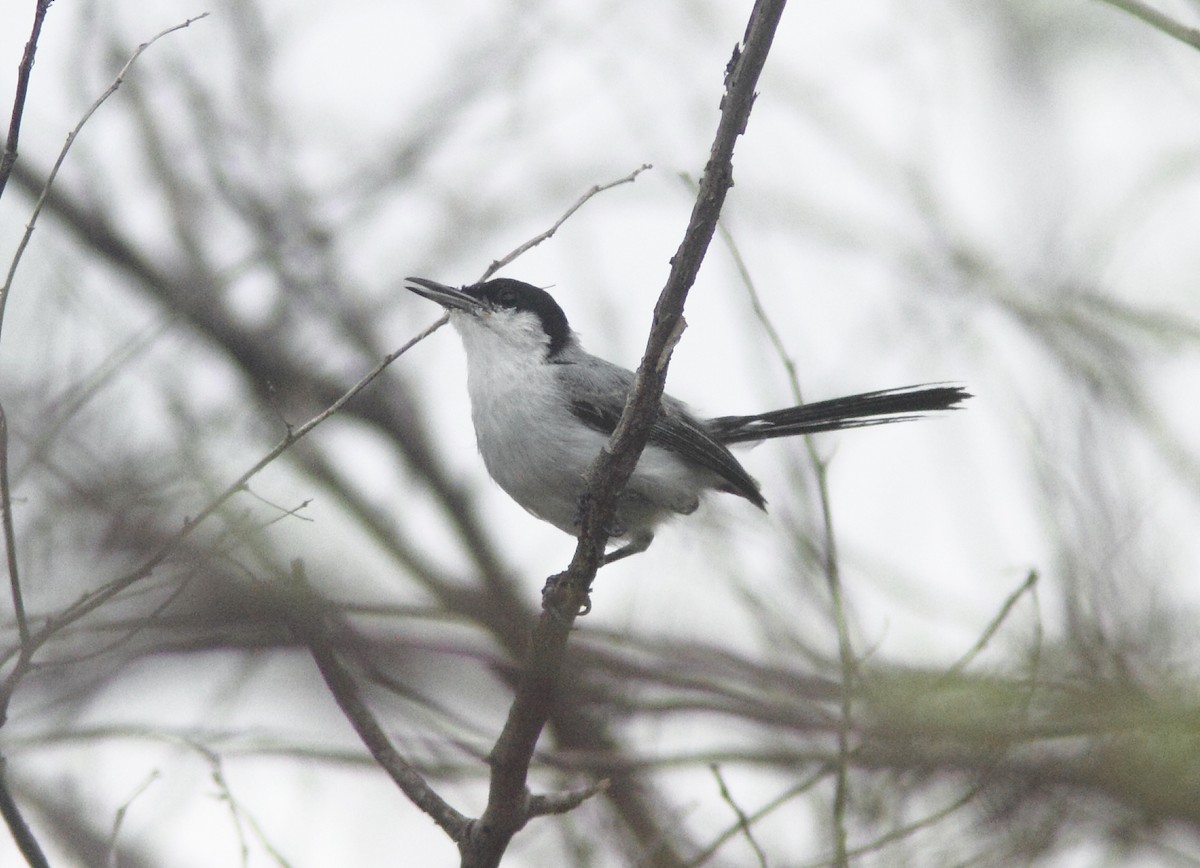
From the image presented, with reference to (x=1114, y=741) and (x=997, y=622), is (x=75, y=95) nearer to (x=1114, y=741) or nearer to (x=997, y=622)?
(x=997, y=622)

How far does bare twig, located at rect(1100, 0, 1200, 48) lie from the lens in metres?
2.33

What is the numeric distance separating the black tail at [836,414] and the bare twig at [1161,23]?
6.94 ft

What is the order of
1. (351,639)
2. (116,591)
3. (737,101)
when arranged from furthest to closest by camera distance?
→ (351,639)
(737,101)
(116,591)

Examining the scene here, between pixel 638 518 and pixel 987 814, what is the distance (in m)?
1.59

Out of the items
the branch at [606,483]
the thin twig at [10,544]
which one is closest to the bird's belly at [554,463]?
the branch at [606,483]

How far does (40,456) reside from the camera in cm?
299

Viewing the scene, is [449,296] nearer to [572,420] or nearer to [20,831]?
[572,420]

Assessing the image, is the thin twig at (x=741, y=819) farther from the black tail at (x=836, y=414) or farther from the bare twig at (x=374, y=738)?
the black tail at (x=836, y=414)

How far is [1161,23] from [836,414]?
236cm

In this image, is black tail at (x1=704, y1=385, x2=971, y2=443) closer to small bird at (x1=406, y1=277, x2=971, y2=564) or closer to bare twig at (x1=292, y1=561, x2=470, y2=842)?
small bird at (x1=406, y1=277, x2=971, y2=564)

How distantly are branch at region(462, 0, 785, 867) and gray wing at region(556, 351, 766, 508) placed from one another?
3.62ft

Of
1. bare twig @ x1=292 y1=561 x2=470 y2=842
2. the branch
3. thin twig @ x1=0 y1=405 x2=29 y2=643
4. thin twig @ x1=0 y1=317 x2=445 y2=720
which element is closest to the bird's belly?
the branch

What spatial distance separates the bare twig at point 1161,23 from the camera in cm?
233

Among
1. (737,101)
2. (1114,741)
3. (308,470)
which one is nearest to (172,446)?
(308,470)
